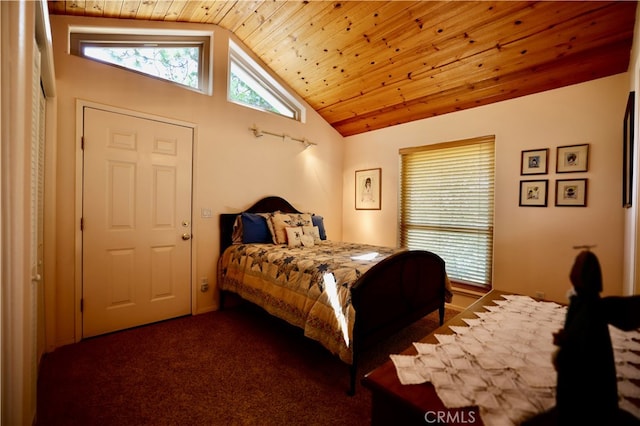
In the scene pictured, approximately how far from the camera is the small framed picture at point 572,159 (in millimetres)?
2680

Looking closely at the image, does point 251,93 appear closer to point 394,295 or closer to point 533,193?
point 394,295

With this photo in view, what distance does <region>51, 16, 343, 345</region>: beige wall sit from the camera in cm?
245

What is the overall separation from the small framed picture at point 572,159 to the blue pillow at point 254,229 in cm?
315

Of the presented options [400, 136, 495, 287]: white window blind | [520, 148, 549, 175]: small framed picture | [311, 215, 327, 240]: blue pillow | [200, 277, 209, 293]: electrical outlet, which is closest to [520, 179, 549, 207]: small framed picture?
[520, 148, 549, 175]: small framed picture

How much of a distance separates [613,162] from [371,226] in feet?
8.96

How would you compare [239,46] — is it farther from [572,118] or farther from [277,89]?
[572,118]

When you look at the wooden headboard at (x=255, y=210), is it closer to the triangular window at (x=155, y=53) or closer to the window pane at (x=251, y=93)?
the window pane at (x=251, y=93)

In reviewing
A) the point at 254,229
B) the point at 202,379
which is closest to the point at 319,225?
the point at 254,229

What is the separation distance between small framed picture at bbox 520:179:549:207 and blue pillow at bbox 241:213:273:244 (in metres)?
2.85

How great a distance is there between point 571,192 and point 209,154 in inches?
150

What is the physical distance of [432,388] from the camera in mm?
852

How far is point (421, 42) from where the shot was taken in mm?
2805

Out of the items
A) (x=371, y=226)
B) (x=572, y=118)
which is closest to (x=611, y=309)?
(x=572, y=118)

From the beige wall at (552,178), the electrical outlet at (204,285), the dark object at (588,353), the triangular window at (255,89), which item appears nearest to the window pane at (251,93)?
the triangular window at (255,89)
